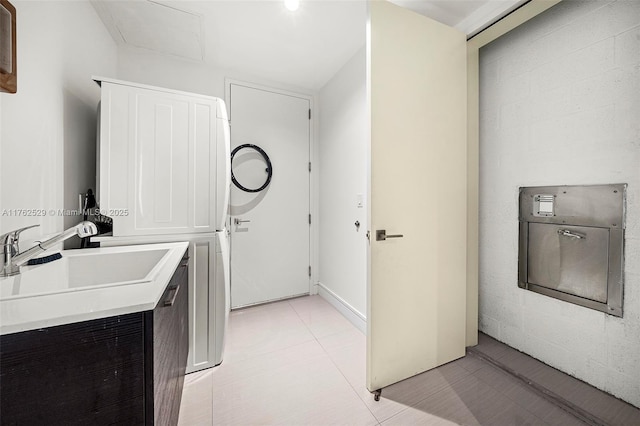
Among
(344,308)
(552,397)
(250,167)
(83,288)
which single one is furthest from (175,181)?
(552,397)

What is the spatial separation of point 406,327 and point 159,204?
180 cm

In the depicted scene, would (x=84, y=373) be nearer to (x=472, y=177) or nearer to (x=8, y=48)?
(x=8, y=48)

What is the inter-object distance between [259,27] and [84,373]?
234cm

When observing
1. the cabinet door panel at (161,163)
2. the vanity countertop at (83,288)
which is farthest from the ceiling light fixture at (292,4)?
the vanity countertop at (83,288)

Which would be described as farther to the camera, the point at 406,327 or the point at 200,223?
the point at 200,223

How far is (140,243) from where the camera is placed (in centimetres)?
156

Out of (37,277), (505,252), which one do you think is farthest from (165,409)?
(505,252)

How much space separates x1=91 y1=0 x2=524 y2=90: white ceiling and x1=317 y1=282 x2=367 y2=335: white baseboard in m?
2.44

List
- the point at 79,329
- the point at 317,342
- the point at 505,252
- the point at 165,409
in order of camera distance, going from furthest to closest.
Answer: the point at 317,342 < the point at 505,252 < the point at 165,409 < the point at 79,329

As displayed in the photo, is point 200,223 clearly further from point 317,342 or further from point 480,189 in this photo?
point 480,189

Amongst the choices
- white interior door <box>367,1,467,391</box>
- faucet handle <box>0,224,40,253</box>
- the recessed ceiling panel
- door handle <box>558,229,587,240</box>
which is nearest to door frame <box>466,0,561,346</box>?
white interior door <box>367,1,467,391</box>

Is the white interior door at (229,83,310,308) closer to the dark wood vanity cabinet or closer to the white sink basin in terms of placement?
the white sink basin

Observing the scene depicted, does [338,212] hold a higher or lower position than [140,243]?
higher

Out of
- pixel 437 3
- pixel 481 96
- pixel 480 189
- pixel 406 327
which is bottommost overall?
pixel 406 327
